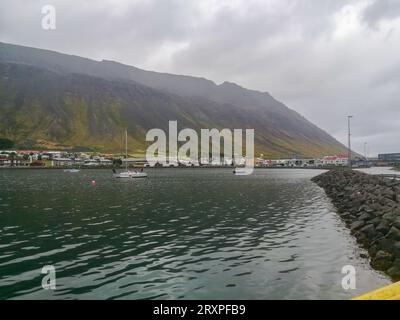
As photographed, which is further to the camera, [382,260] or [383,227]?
[383,227]

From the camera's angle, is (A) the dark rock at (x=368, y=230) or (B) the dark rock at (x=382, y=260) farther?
(A) the dark rock at (x=368, y=230)

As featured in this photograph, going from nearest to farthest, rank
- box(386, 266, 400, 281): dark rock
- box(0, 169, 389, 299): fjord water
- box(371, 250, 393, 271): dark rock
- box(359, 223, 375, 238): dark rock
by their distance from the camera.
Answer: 1. box(0, 169, 389, 299): fjord water
2. box(386, 266, 400, 281): dark rock
3. box(371, 250, 393, 271): dark rock
4. box(359, 223, 375, 238): dark rock

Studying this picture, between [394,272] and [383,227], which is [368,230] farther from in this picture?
[394,272]

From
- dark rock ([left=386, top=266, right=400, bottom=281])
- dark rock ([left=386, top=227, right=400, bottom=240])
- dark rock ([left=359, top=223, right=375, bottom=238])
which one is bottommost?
dark rock ([left=386, top=266, right=400, bottom=281])

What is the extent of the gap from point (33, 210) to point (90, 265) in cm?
2871

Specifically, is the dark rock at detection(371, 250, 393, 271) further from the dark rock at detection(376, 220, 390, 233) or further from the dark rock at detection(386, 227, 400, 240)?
the dark rock at detection(376, 220, 390, 233)

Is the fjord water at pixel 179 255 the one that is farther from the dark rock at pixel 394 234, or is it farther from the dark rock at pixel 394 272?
the dark rock at pixel 394 234

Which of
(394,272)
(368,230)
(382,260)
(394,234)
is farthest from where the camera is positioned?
(368,230)

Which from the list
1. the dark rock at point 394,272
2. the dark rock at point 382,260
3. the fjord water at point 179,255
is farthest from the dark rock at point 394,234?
the dark rock at point 394,272

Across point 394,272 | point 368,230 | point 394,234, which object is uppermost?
point 394,234

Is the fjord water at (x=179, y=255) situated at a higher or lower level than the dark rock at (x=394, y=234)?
lower

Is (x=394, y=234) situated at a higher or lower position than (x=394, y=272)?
higher

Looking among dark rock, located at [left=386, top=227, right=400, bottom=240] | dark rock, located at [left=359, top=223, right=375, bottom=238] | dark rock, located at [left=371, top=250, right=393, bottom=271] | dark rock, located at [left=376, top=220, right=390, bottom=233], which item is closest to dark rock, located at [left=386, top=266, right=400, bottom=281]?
dark rock, located at [left=371, top=250, right=393, bottom=271]

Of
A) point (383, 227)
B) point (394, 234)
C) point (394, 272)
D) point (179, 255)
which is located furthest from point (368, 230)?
point (179, 255)
